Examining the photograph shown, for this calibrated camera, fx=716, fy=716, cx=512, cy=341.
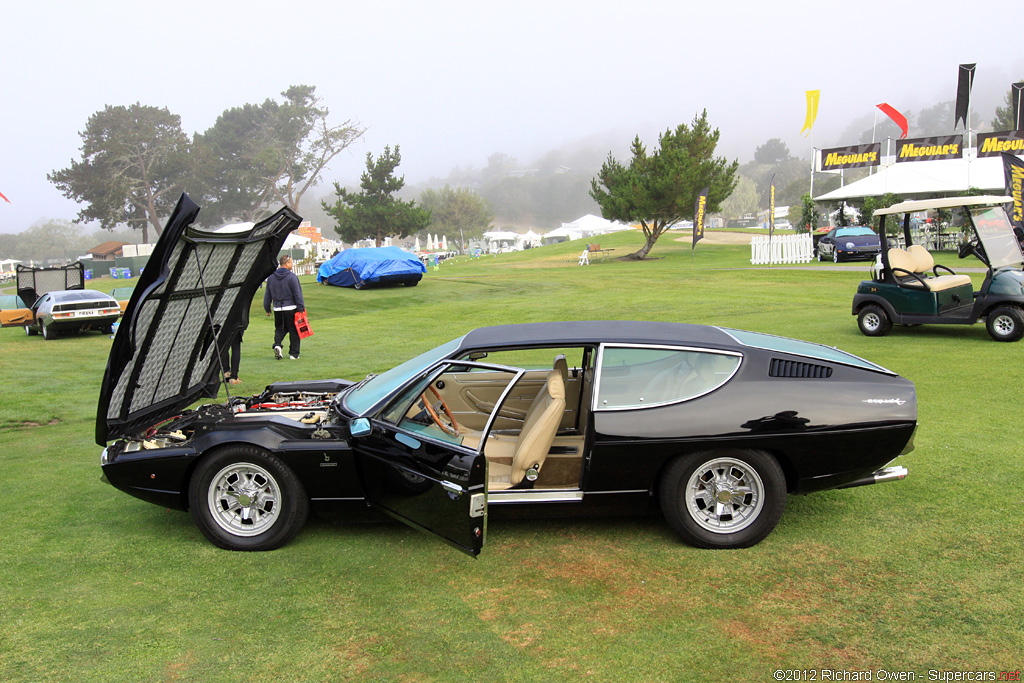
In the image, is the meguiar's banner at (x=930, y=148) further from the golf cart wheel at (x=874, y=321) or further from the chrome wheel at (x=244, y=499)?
the chrome wheel at (x=244, y=499)

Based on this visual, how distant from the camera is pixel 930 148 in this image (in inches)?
1513

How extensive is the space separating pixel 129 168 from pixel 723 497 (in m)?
84.3

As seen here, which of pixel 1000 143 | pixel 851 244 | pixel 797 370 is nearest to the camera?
pixel 797 370

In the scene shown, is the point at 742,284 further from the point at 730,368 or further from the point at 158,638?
the point at 158,638

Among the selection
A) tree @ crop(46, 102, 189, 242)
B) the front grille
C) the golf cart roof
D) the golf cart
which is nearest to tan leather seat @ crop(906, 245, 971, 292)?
the golf cart

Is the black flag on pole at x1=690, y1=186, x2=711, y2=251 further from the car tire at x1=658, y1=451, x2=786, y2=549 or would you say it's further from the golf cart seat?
the car tire at x1=658, y1=451, x2=786, y2=549

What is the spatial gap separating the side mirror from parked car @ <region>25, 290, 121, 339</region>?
49.9 ft

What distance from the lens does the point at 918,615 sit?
343 cm

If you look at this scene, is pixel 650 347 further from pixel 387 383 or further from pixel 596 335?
pixel 387 383

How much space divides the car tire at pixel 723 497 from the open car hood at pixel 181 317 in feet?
10.5

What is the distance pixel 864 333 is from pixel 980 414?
542cm

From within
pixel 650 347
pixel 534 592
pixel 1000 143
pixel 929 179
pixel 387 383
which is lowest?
pixel 534 592

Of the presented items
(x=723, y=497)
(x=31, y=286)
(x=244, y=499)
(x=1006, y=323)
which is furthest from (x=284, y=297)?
(x=31, y=286)

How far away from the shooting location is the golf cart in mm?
10688
